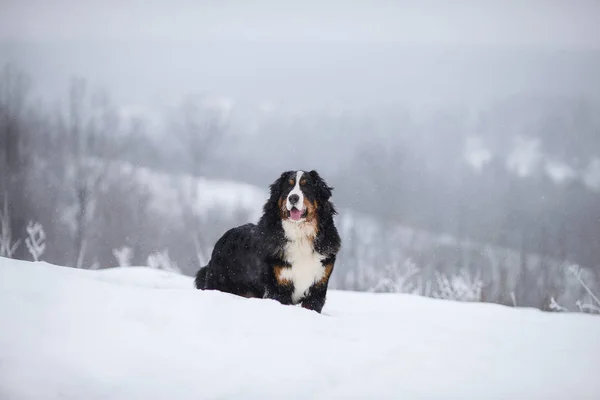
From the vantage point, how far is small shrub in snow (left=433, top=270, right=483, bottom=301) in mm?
9680

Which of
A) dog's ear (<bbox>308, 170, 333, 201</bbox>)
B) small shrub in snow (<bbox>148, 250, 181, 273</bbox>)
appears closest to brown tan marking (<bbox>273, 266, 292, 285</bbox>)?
dog's ear (<bbox>308, 170, 333, 201</bbox>)

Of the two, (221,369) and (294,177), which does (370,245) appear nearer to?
(294,177)

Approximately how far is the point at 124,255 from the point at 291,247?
9.49 m

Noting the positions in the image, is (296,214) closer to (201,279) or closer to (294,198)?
(294,198)

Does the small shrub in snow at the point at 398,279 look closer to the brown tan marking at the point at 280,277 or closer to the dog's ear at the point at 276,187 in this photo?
the dog's ear at the point at 276,187

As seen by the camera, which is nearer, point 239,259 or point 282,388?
point 282,388

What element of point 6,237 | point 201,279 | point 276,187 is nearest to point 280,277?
point 276,187

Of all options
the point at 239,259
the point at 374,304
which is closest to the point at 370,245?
the point at 374,304

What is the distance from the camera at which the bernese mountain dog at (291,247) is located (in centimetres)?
353

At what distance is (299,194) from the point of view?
355 centimetres

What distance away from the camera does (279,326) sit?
96.6 inches

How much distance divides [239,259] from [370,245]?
7657mm

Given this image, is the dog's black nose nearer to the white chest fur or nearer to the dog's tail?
the white chest fur

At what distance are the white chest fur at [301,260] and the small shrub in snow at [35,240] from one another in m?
8.81
